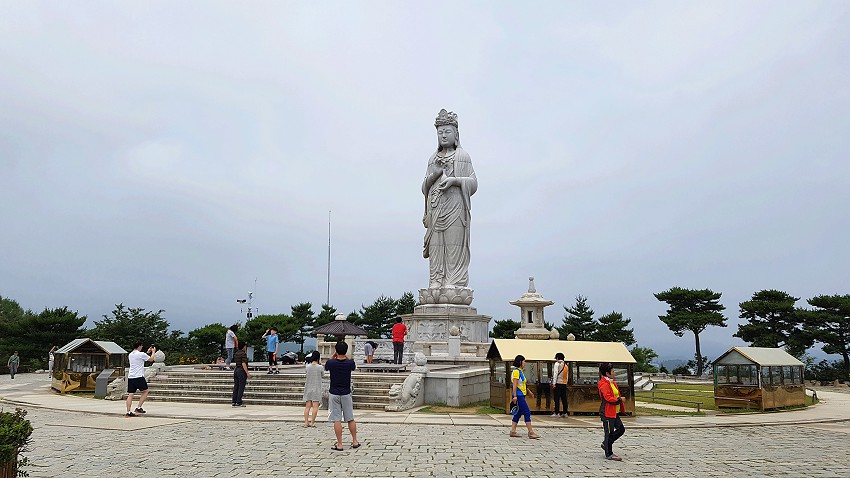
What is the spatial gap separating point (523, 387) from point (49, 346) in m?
32.6

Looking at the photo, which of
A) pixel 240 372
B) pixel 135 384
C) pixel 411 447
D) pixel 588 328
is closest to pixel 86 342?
pixel 135 384

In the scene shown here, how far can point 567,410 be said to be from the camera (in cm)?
1505

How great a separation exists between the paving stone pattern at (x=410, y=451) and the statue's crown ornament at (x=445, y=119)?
20.2 metres

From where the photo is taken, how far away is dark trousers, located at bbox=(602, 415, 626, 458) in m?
9.25

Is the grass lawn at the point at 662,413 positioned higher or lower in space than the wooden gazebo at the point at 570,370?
lower

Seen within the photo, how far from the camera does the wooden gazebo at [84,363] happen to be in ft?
65.4

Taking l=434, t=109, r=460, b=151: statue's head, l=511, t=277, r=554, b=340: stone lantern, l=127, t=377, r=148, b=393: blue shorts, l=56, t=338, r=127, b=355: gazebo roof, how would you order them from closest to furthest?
1. l=127, t=377, r=148, b=393: blue shorts
2. l=56, t=338, r=127, b=355: gazebo roof
3. l=434, t=109, r=460, b=151: statue's head
4. l=511, t=277, r=554, b=340: stone lantern

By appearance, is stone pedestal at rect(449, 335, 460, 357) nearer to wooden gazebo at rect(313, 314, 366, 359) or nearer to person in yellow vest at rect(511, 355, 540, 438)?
wooden gazebo at rect(313, 314, 366, 359)

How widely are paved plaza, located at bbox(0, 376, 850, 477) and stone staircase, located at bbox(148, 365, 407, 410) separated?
147 cm

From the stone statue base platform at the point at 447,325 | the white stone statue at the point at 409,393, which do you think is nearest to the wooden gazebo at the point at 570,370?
the white stone statue at the point at 409,393

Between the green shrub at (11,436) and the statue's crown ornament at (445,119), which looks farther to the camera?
the statue's crown ornament at (445,119)

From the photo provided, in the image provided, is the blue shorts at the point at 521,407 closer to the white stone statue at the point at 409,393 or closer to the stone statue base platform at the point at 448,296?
the white stone statue at the point at 409,393

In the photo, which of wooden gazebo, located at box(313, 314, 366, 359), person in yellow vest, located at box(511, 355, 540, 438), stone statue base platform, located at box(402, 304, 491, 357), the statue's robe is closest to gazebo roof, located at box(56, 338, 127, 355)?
wooden gazebo, located at box(313, 314, 366, 359)

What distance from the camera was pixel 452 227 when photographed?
96.4ft
